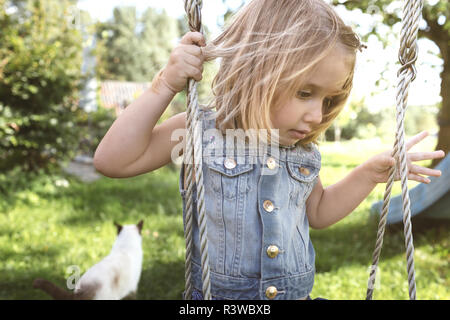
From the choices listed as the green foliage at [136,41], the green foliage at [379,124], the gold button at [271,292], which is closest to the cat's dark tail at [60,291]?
the gold button at [271,292]

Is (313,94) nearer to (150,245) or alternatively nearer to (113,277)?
(113,277)

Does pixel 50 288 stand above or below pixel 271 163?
below

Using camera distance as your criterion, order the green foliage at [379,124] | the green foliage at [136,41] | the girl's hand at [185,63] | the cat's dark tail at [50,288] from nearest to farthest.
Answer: the girl's hand at [185,63], the cat's dark tail at [50,288], the green foliage at [379,124], the green foliage at [136,41]

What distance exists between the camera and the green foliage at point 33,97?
15.9 feet

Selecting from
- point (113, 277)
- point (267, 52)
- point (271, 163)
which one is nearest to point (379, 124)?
point (113, 277)

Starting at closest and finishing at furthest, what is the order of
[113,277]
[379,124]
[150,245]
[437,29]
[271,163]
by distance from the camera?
[271,163] → [113,277] → [150,245] → [437,29] → [379,124]

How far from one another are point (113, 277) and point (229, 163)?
4.34 feet

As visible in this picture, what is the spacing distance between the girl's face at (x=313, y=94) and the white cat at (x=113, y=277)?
1421 millimetres

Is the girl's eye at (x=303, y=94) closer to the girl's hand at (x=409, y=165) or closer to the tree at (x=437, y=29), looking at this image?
the girl's hand at (x=409, y=165)

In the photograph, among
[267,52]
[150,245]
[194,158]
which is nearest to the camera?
[194,158]

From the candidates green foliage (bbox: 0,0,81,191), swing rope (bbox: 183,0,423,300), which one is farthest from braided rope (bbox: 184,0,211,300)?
green foliage (bbox: 0,0,81,191)

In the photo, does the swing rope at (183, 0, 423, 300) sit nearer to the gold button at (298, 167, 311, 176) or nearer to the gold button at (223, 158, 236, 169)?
the gold button at (223, 158, 236, 169)

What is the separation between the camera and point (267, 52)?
3.89ft

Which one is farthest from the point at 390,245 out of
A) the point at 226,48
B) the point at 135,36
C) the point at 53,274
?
the point at 135,36
